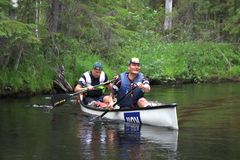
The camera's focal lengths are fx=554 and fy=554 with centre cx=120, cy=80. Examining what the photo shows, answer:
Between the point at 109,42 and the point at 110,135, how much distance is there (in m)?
8.21

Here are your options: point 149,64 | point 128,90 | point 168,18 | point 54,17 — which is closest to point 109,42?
point 54,17

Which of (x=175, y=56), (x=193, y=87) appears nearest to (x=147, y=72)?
(x=193, y=87)

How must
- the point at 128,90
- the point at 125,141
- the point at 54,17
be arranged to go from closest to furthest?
the point at 125,141 → the point at 128,90 → the point at 54,17

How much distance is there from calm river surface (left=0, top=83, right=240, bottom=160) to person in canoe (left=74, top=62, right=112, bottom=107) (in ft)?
1.99

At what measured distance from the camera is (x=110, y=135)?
39.6ft

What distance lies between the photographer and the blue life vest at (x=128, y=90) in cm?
1345

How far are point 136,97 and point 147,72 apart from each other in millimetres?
11830

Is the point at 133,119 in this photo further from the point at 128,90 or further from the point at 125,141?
the point at 125,141

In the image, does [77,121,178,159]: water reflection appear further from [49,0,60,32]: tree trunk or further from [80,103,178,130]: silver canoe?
[49,0,60,32]: tree trunk

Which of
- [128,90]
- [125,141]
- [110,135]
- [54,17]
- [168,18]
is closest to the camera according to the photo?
[125,141]

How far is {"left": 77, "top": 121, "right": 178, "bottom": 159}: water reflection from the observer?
386 inches

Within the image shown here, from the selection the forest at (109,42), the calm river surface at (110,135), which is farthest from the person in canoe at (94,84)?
the forest at (109,42)

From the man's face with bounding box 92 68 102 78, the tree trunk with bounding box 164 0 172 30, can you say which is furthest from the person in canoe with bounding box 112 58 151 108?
the tree trunk with bounding box 164 0 172 30

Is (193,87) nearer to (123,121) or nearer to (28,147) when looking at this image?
(123,121)
